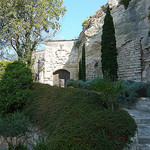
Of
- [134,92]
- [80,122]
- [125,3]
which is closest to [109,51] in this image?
[125,3]

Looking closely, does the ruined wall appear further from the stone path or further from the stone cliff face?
the stone path

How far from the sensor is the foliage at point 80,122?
1.62 meters

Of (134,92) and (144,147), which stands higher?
(134,92)

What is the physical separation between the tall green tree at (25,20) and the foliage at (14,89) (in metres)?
6.81

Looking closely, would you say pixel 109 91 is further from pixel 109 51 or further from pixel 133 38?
pixel 133 38

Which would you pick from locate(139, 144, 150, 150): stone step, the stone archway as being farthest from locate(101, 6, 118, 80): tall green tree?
the stone archway

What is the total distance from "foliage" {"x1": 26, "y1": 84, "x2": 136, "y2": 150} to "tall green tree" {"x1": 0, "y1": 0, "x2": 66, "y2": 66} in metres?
8.53

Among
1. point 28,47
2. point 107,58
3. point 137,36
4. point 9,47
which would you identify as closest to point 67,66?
point 28,47

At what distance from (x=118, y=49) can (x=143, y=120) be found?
6.72 meters

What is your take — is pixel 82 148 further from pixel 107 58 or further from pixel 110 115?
pixel 107 58

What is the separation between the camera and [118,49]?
30.3 feet

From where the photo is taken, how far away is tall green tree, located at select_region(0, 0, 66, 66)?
10164 millimetres

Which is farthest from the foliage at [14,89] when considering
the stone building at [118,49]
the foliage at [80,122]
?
the stone building at [118,49]

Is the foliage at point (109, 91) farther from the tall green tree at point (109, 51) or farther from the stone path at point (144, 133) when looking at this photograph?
the tall green tree at point (109, 51)
